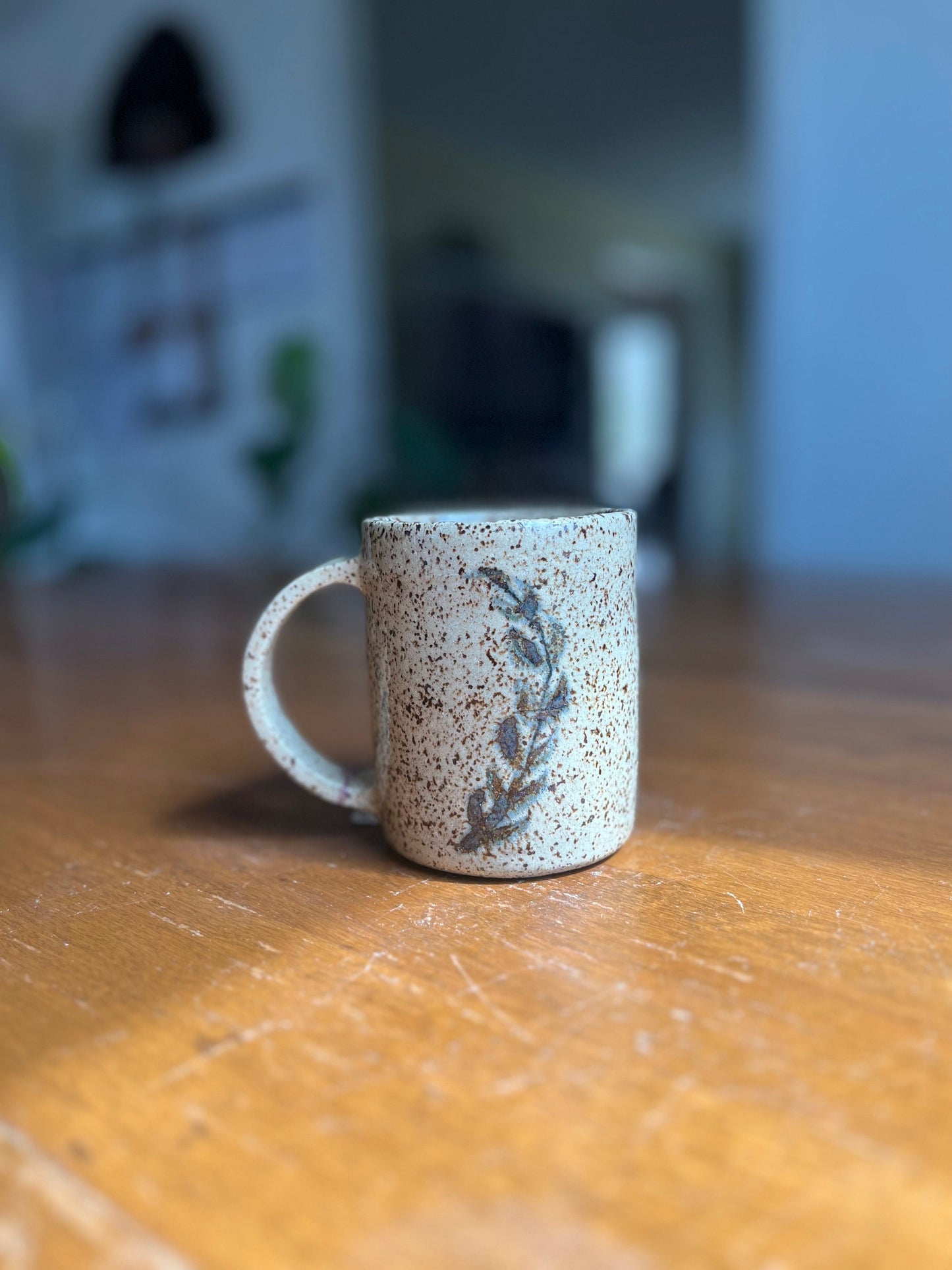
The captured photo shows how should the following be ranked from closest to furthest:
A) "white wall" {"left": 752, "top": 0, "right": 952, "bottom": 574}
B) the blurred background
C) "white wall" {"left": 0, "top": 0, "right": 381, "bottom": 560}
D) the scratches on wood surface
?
1. the scratches on wood surface
2. "white wall" {"left": 752, "top": 0, "right": 952, "bottom": 574}
3. the blurred background
4. "white wall" {"left": 0, "top": 0, "right": 381, "bottom": 560}

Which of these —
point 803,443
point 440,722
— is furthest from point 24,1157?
point 803,443

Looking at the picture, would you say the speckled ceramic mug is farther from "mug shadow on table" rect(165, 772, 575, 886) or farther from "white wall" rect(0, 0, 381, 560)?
"white wall" rect(0, 0, 381, 560)

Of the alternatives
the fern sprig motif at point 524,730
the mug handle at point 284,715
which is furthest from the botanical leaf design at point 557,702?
the mug handle at point 284,715

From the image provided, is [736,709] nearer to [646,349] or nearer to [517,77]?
[517,77]

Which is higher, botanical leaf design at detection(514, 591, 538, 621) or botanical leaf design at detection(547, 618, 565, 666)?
botanical leaf design at detection(514, 591, 538, 621)

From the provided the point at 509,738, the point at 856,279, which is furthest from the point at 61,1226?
the point at 856,279

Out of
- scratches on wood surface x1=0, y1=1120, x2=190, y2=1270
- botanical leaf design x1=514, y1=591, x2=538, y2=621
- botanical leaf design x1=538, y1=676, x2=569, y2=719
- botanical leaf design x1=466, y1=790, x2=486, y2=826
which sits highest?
botanical leaf design x1=514, y1=591, x2=538, y2=621

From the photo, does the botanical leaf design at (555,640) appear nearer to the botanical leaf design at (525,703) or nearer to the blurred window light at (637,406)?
the botanical leaf design at (525,703)

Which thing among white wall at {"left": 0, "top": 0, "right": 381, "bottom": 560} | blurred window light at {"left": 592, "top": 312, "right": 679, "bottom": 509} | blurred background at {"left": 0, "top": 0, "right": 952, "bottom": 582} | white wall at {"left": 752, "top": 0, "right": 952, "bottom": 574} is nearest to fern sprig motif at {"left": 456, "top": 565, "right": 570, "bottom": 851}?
blurred background at {"left": 0, "top": 0, "right": 952, "bottom": 582}
